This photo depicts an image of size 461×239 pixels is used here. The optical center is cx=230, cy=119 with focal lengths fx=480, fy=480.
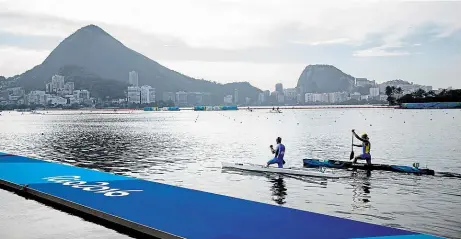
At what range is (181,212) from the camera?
55.0 feet

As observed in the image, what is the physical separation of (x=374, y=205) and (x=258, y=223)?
8822mm

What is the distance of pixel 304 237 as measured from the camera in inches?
532

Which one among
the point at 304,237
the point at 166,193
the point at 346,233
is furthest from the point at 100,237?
the point at 346,233

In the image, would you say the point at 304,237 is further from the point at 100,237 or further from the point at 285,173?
the point at 285,173

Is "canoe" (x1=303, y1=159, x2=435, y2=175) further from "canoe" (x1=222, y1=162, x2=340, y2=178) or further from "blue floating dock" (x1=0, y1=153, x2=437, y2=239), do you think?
"blue floating dock" (x1=0, y1=153, x2=437, y2=239)

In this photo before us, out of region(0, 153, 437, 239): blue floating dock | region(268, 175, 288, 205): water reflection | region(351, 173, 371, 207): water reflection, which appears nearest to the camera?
region(0, 153, 437, 239): blue floating dock

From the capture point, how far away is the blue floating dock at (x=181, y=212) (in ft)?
46.3

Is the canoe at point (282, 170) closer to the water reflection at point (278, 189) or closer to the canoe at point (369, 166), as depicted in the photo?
the water reflection at point (278, 189)

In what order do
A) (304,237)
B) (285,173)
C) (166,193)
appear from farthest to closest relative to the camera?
1. (285,173)
2. (166,193)
3. (304,237)

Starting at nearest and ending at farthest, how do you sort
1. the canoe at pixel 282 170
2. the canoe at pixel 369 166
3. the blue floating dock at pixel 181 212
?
the blue floating dock at pixel 181 212 → the canoe at pixel 282 170 → the canoe at pixel 369 166

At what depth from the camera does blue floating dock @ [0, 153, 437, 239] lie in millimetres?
14125

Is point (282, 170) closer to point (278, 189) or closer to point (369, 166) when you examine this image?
point (278, 189)

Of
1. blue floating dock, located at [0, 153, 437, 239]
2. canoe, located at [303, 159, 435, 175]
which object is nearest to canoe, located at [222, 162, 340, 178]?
canoe, located at [303, 159, 435, 175]

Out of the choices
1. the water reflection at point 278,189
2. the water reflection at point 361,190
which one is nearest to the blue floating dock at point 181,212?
the water reflection at point 278,189
